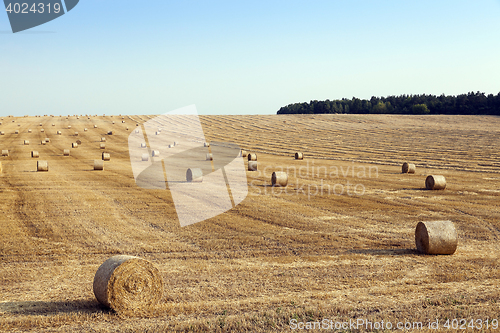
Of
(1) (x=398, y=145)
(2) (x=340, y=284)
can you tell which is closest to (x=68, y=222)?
(2) (x=340, y=284)

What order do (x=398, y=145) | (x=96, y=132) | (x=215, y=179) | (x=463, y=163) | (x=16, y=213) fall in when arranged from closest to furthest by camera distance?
(x=16, y=213)
(x=215, y=179)
(x=463, y=163)
(x=398, y=145)
(x=96, y=132)

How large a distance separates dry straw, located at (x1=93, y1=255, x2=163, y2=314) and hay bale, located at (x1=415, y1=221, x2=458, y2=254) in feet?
20.2

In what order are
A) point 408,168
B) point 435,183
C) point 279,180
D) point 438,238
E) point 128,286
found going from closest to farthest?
point 128,286 → point 438,238 → point 435,183 → point 279,180 → point 408,168

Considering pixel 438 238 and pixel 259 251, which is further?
pixel 259 251

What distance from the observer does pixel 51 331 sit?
6473mm

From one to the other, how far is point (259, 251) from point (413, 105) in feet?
313

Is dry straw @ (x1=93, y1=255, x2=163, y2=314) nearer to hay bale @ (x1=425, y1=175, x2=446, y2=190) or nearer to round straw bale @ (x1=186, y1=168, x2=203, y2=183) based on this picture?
round straw bale @ (x1=186, y1=168, x2=203, y2=183)

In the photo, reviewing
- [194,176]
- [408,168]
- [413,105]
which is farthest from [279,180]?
[413,105]

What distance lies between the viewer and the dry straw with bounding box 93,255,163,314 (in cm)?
711

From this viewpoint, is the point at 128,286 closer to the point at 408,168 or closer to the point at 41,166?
the point at 41,166

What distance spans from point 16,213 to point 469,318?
13424mm

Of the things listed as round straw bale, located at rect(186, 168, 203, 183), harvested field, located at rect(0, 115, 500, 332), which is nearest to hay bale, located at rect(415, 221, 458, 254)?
harvested field, located at rect(0, 115, 500, 332)

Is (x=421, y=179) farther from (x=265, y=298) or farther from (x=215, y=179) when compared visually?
(x=265, y=298)

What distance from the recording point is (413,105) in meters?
98.4
